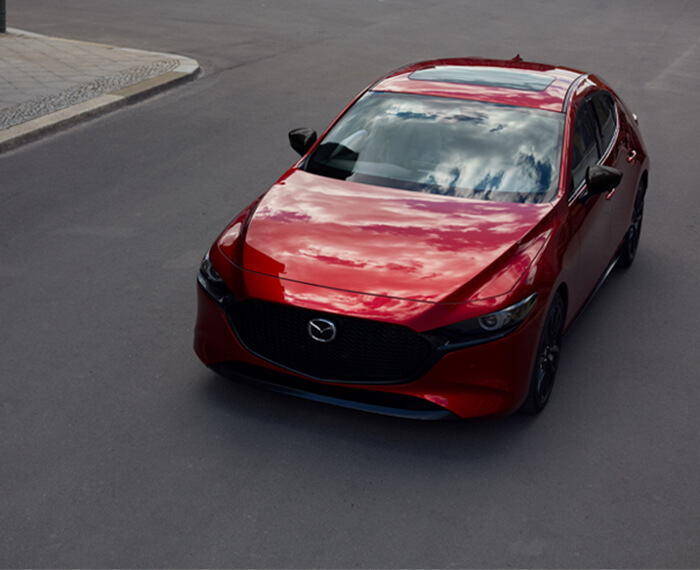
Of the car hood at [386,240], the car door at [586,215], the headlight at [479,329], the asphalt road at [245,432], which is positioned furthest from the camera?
the car door at [586,215]

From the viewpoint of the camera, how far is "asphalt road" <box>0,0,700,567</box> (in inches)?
161

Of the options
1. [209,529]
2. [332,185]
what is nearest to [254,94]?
[332,185]

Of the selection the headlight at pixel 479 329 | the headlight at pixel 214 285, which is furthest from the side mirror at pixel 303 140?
the headlight at pixel 479 329

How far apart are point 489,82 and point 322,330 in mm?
2634

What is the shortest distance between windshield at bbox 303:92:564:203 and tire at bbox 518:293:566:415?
2.35 feet

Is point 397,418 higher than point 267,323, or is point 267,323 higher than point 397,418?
point 267,323

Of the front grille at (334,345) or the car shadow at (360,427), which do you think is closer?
the front grille at (334,345)

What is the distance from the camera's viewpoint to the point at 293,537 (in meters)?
4.08

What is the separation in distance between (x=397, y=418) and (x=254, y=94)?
8.55 metres

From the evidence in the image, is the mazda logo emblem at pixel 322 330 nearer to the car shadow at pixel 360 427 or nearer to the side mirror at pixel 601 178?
the car shadow at pixel 360 427

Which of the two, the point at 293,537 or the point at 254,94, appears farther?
the point at 254,94

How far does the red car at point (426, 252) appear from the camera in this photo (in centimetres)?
454

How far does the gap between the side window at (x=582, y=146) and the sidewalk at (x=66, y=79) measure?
20.8 feet

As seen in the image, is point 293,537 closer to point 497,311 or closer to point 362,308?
point 362,308
